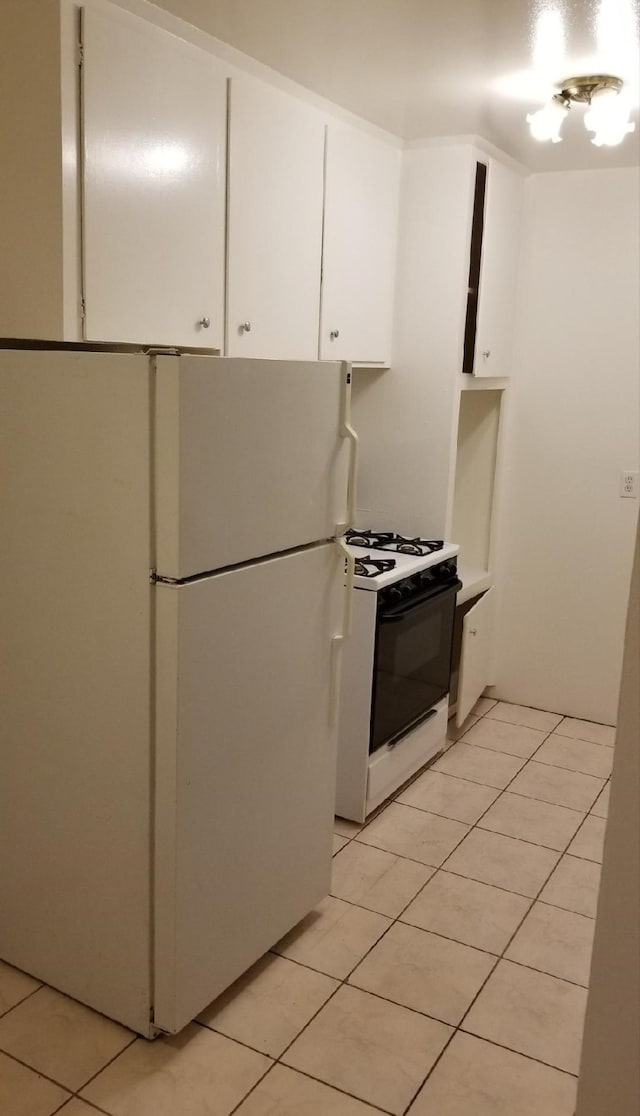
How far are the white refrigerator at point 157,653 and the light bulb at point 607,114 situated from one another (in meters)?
1.13

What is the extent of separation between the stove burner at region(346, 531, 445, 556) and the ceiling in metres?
1.48

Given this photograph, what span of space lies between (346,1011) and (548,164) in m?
3.13

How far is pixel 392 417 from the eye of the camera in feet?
11.8

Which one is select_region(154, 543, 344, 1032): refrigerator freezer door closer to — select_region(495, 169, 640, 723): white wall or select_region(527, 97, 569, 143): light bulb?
select_region(527, 97, 569, 143): light bulb

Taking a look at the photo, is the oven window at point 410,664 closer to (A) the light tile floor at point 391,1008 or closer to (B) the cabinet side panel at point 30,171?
(A) the light tile floor at point 391,1008

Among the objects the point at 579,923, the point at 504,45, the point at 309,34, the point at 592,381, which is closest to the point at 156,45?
the point at 309,34

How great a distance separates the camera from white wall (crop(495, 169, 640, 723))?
3.75 m

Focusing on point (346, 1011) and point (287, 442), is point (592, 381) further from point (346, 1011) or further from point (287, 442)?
point (346, 1011)

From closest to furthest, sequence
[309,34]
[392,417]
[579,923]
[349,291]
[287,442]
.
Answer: [287,442] → [309,34] → [579,923] → [349,291] → [392,417]

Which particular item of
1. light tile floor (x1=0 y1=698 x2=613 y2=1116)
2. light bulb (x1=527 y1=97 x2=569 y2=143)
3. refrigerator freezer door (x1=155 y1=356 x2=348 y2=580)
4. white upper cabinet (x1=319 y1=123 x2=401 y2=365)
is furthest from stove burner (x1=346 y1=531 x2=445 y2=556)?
light bulb (x1=527 y1=97 x2=569 y2=143)

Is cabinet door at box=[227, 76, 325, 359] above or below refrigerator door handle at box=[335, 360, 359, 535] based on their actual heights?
above

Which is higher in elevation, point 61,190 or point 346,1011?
point 61,190

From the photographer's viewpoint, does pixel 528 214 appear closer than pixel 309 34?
No

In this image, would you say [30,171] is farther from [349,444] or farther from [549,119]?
[549,119]
